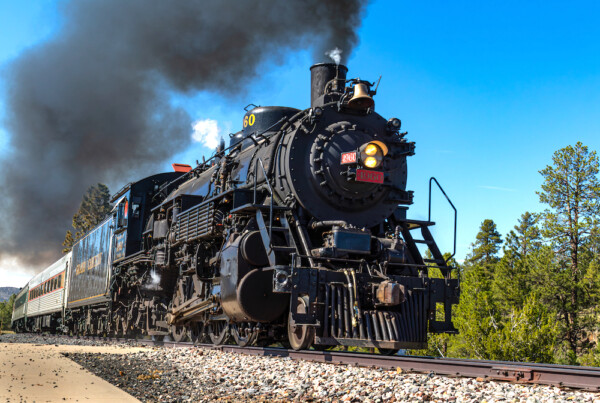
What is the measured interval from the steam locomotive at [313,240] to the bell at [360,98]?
0.06 ft

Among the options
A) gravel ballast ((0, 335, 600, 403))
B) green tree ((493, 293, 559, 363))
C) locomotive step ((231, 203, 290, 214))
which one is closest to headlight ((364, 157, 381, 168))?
locomotive step ((231, 203, 290, 214))

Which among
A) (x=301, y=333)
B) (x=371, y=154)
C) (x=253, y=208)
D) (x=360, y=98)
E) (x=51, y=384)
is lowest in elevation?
(x=51, y=384)

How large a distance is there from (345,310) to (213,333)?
3.93 m

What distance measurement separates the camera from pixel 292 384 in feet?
18.3

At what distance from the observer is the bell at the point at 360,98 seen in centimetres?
902

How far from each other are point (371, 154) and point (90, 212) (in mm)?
63353

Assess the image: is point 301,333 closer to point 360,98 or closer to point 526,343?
point 360,98

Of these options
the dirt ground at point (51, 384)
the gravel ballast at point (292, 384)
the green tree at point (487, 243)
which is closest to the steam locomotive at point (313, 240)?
the gravel ballast at point (292, 384)

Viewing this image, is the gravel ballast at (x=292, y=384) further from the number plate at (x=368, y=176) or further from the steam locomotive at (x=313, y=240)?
the number plate at (x=368, y=176)

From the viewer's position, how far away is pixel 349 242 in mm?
8289

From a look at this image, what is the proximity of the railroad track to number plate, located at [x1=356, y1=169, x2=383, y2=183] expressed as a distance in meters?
2.72

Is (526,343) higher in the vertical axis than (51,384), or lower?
lower

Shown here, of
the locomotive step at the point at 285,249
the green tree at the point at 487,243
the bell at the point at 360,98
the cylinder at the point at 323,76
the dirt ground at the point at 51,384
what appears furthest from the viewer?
the green tree at the point at 487,243

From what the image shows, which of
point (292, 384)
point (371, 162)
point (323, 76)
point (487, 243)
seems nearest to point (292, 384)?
point (292, 384)
